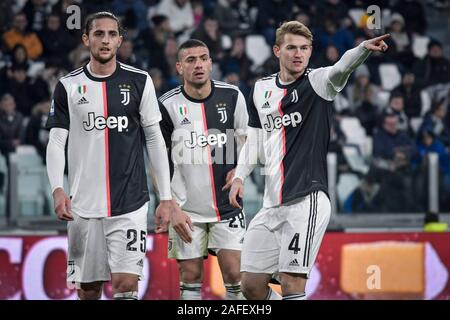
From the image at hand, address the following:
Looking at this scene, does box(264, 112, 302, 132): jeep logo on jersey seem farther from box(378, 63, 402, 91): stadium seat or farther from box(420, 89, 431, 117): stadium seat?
box(378, 63, 402, 91): stadium seat

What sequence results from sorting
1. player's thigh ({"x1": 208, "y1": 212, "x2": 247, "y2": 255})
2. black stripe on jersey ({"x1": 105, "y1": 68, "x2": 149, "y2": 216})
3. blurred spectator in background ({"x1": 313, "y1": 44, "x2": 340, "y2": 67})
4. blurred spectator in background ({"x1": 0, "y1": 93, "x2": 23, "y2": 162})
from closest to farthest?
black stripe on jersey ({"x1": 105, "y1": 68, "x2": 149, "y2": 216}) → player's thigh ({"x1": 208, "y1": 212, "x2": 247, "y2": 255}) → blurred spectator in background ({"x1": 0, "y1": 93, "x2": 23, "y2": 162}) → blurred spectator in background ({"x1": 313, "y1": 44, "x2": 340, "y2": 67})

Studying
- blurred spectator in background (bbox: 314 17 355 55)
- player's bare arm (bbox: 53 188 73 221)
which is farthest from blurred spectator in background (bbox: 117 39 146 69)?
player's bare arm (bbox: 53 188 73 221)

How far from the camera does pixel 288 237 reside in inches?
265

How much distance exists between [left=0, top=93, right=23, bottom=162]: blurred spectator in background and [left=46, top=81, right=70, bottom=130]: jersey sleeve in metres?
3.88

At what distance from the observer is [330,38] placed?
1376 centimetres

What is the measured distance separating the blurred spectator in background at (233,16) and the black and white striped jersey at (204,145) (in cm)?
649

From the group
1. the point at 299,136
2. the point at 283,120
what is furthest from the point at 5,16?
the point at 299,136

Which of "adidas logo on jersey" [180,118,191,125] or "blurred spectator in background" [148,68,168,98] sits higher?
"blurred spectator in background" [148,68,168,98]

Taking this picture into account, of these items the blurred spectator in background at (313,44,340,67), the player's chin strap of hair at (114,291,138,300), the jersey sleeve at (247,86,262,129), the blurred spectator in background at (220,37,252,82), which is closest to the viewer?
the player's chin strap of hair at (114,291,138,300)

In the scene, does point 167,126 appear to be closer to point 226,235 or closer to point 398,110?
point 226,235

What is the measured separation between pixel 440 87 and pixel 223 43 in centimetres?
289

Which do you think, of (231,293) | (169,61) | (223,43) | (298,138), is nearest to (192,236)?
(231,293)

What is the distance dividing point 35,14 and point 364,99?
436 centimetres

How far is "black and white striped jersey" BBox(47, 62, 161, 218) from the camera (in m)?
6.76
